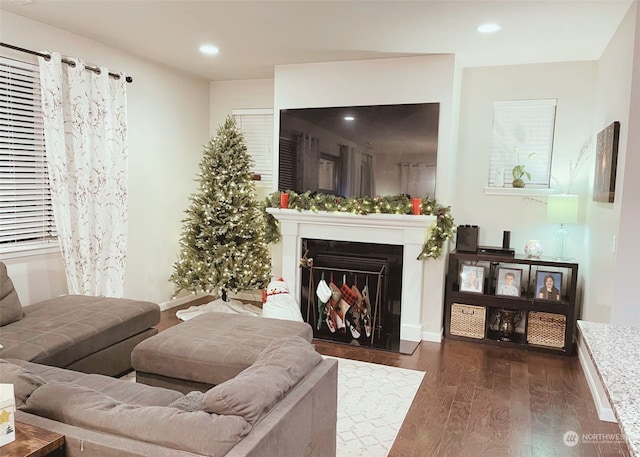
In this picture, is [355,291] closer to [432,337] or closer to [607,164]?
[432,337]

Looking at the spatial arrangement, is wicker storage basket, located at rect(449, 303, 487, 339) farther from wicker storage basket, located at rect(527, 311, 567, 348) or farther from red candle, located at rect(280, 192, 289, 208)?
red candle, located at rect(280, 192, 289, 208)

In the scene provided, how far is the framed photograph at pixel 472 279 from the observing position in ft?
15.2

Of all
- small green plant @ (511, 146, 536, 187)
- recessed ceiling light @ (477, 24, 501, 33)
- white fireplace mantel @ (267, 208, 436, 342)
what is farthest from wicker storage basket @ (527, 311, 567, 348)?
recessed ceiling light @ (477, 24, 501, 33)

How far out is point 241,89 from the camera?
19.5 feet

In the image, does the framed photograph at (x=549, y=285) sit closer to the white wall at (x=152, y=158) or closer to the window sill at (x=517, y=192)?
the window sill at (x=517, y=192)

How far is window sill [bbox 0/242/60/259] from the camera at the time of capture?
12.3ft

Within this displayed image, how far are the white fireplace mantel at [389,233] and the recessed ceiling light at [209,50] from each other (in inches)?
65.0

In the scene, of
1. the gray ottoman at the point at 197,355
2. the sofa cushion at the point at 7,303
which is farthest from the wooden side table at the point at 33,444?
the sofa cushion at the point at 7,303

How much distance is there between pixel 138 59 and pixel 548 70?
13.8 feet

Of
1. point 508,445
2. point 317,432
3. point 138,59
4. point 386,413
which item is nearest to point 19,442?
point 317,432

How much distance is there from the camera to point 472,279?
15.3ft

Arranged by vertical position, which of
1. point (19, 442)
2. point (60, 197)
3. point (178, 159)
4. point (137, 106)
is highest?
point (137, 106)

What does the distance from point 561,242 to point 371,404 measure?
270cm

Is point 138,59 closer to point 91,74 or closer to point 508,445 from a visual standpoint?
point 91,74
